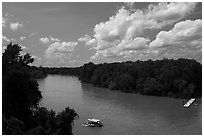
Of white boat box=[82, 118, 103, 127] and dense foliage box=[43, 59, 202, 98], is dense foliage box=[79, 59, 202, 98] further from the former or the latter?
white boat box=[82, 118, 103, 127]

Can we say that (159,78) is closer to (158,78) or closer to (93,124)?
(158,78)

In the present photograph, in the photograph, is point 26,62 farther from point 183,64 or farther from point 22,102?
point 183,64

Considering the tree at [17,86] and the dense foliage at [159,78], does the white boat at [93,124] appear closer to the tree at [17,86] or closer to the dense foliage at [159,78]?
the tree at [17,86]

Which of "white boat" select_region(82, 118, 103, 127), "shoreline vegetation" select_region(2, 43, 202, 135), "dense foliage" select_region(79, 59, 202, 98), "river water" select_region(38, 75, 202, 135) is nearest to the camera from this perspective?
"shoreline vegetation" select_region(2, 43, 202, 135)

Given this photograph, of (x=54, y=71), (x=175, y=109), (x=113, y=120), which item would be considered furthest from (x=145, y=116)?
(x=54, y=71)

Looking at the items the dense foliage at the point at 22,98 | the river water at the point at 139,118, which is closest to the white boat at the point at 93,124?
the river water at the point at 139,118

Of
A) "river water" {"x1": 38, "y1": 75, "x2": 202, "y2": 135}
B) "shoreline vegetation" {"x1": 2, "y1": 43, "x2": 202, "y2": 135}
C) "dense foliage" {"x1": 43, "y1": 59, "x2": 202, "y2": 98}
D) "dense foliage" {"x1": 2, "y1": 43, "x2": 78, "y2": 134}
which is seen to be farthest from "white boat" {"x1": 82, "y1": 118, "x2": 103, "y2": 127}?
"dense foliage" {"x1": 43, "y1": 59, "x2": 202, "y2": 98}

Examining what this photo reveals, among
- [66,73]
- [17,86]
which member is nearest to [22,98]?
[17,86]
